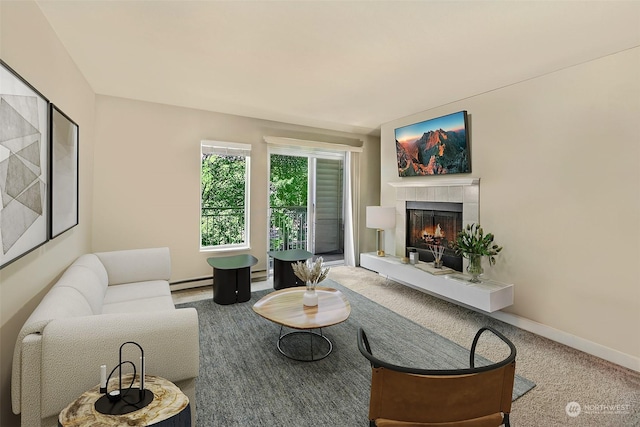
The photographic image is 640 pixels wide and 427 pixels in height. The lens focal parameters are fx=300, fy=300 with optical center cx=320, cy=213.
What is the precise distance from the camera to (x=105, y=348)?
4.75 feet

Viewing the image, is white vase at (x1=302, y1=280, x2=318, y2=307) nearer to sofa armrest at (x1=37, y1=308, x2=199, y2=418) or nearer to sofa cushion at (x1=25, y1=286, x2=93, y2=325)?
sofa armrest at (x1=37, y1=308, x2=199, y2=418)

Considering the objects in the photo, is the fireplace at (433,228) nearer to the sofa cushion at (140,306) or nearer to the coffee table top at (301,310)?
the coffee table top at (301,310)

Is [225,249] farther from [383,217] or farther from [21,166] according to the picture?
[21,166]

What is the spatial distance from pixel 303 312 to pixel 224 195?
2.68m

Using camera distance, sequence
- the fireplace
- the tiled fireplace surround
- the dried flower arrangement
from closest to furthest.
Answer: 1. the dried flower arrangement
2. the tiled fireplace surround
3. the fireplace

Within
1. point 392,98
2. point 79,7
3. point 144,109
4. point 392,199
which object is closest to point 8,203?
point 79,7

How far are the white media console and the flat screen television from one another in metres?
1.34

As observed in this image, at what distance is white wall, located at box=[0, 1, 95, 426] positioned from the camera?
1.51 meters

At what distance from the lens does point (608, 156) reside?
8.42ft

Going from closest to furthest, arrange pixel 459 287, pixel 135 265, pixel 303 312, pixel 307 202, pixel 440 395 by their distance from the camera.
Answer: pixel 440 395 → pixel 303 312 → pixel 135 265 → pixel 459 287 → pixel 307 202

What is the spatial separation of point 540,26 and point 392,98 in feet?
5.72

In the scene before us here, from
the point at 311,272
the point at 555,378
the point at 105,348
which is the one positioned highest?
the point at 311,272

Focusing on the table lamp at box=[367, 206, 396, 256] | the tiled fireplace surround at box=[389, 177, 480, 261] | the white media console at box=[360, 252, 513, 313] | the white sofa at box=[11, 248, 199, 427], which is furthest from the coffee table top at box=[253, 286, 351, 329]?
the tiled fireplace surround at box=[389, 177, 480, 261]

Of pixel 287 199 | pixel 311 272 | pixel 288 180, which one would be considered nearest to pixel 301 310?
pixel 311 272
